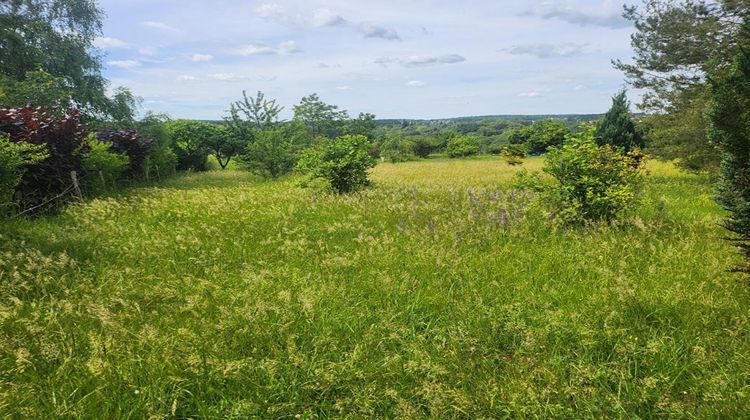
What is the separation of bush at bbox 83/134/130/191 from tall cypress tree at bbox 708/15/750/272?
1197cm

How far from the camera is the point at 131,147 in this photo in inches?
574

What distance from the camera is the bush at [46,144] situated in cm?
780

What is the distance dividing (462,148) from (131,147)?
61913 mm

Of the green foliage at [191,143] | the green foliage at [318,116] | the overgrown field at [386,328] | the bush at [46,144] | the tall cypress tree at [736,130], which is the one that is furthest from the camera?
the green foliage at [318,116]

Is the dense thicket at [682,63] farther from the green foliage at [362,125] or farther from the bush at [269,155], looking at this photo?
the green foliage at [362,125]

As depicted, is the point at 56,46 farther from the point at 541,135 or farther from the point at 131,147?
the point at 541,135

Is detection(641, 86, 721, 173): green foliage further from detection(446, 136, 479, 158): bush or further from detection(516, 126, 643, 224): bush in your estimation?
detection(446, 136, 479, 158): bush

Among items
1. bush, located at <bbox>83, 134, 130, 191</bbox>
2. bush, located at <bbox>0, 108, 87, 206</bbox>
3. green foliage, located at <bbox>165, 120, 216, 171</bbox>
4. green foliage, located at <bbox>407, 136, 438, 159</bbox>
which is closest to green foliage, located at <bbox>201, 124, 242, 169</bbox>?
green foliage, located at <bbox>165, 120, 216, 171</bbox>

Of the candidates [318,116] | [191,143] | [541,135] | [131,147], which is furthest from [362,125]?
[131,147]

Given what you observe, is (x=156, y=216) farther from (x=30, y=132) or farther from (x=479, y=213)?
(x=479, y=213)

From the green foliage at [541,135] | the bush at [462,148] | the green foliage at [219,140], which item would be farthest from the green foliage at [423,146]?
the green foliage at [219,140]

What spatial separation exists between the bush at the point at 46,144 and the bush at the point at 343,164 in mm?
5586

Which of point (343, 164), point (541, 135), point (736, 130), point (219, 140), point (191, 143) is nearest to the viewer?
point (736, 130)

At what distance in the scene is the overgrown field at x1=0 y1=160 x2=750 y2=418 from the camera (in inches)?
90.4
